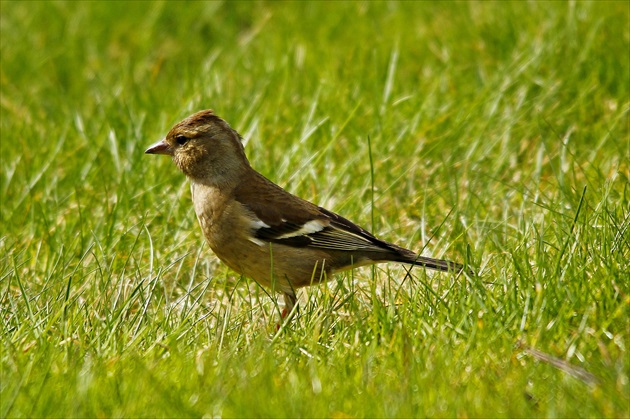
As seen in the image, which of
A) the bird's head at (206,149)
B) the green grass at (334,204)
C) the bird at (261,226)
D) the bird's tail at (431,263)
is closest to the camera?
the green grass at (334,204)

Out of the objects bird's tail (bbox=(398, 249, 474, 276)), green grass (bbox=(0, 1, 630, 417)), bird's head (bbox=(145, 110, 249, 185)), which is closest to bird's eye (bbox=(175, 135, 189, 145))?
bird's head (bbox=(145, 110, 249, 185))

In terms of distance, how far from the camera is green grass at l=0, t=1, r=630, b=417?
3.71 m

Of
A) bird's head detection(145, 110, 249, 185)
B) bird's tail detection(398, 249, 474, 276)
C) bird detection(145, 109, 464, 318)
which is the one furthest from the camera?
bird's head detection(145, 110, 249, 185)

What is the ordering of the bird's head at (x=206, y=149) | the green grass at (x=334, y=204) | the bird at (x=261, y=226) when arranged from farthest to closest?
1. the bird's head at (x=206, y=149)
2. the bird at (x=261, y=226)
3. the green grass at (x=334, y=204)

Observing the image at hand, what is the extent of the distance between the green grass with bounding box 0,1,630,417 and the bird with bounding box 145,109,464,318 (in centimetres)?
14

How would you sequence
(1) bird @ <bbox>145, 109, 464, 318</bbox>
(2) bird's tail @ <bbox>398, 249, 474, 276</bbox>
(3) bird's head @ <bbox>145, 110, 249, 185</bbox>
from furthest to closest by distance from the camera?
(3) bird's head @ <bbox>145, 110, 249, 185</bbox> < (1) bird @ <bbox>145, 109, 464, 318</bbox> < (2) bird's tail @ <bbox>398, 249, 474, 276</bbox>

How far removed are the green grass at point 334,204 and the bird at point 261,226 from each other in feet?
0.47

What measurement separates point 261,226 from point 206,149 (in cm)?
61

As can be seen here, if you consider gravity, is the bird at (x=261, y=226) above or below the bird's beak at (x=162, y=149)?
below

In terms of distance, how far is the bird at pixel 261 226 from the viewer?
523 cm

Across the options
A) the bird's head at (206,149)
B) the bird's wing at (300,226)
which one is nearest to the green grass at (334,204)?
the bird's wing at (300,226)

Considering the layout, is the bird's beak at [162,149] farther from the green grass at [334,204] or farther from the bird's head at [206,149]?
the green grass at [334,204]

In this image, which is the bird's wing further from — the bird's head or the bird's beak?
the bird's beak

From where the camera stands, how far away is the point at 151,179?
20.5ft
